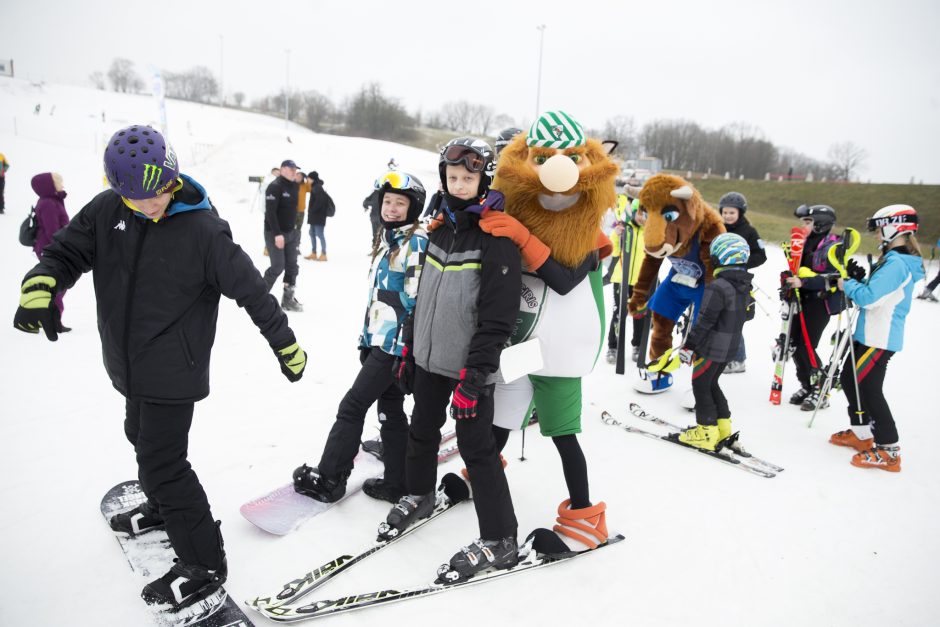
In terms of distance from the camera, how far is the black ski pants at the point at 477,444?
2.41 m

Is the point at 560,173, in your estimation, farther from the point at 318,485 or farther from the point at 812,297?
the point at 812,297

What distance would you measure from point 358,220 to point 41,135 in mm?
20815

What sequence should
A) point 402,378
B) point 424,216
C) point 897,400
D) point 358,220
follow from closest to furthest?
point 402,378 < point 424,216 < point 897,400 < point 358,220

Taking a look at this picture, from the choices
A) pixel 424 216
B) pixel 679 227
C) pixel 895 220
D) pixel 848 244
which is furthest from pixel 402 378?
pixel 848 244

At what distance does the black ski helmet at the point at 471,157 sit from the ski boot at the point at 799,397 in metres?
4.30

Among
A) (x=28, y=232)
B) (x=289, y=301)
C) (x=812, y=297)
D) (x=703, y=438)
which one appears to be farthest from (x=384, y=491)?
(x=289, y=301)

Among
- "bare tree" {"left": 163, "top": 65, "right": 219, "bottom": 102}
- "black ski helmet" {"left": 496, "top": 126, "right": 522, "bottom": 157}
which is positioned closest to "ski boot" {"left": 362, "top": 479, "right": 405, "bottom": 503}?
"black ski helmet" {"left": 496, "top": 126, "right": 522, "bottom": 157}

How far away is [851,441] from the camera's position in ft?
13.6

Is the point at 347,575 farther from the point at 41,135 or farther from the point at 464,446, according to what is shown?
the point at 41,135

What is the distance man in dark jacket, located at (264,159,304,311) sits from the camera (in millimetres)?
6867

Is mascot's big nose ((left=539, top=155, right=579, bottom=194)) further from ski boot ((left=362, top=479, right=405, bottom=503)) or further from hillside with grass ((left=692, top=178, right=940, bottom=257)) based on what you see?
hillside with grass ((left=692, top=178, right=940, bottom=257))

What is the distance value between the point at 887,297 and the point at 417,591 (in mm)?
3811

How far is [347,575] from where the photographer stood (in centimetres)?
243

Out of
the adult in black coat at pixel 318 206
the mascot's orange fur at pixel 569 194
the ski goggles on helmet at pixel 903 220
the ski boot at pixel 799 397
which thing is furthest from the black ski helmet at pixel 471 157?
the adult in black coat at pixel 318 206
